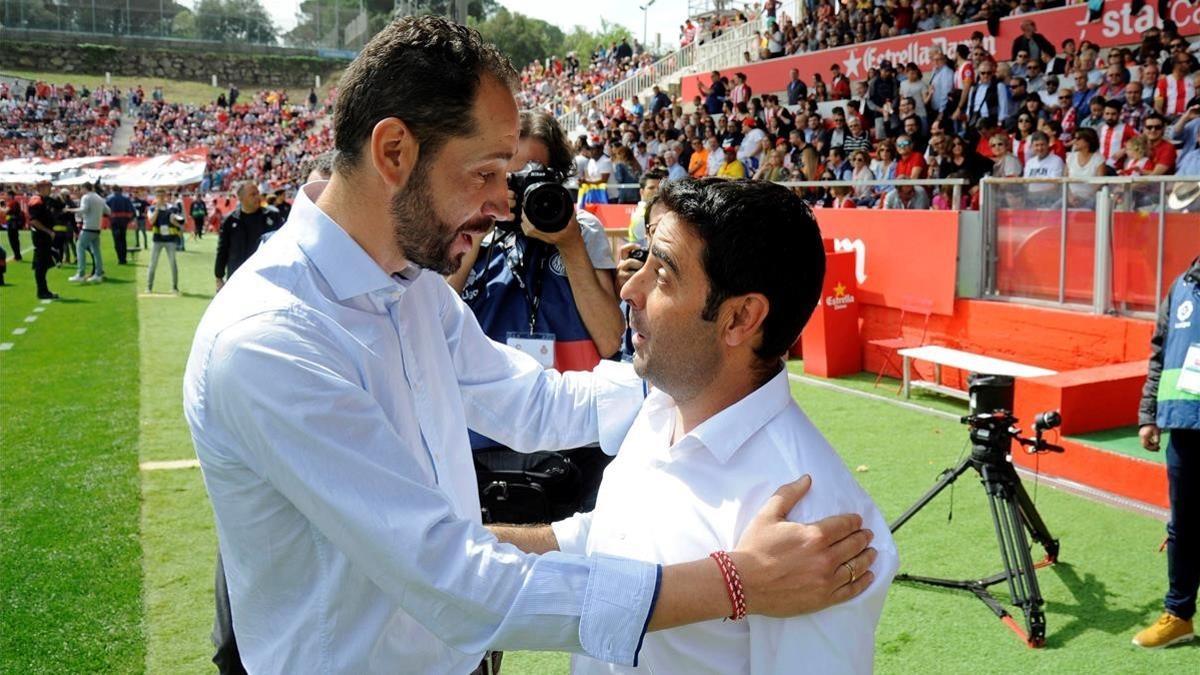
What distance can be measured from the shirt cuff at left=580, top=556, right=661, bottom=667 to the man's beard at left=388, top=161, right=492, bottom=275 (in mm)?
696

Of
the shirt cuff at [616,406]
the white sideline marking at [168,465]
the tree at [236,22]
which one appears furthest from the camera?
the tree at [236,22]

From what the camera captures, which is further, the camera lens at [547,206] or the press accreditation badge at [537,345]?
the press accreditation badge at [537,345]

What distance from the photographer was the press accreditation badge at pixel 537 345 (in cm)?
331

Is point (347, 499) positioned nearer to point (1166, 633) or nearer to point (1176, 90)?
point (1166, 633)

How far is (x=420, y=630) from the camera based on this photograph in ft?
5.99

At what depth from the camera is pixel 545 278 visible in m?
3.37

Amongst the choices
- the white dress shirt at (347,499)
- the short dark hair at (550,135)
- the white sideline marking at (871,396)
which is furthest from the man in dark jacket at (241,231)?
the white dress shirt at (347,499)

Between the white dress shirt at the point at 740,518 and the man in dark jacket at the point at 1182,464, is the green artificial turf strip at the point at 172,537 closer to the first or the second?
the white dress shirt at the point at 740,518

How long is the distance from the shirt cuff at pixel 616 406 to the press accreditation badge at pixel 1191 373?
3.05 metres

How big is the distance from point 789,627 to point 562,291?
192 centimetres

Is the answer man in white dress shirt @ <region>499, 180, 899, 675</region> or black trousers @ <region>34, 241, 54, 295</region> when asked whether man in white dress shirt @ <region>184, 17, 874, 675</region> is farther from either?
black trousers @ <region>34, 241, 54, 295</region>

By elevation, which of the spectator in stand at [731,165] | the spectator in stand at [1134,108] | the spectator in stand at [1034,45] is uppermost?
the spectator in stand at [1034,45]

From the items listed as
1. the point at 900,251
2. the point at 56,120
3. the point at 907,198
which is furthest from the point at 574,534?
the point at 56,120

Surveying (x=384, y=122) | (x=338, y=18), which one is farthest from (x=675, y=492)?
(x=338, y=18)
